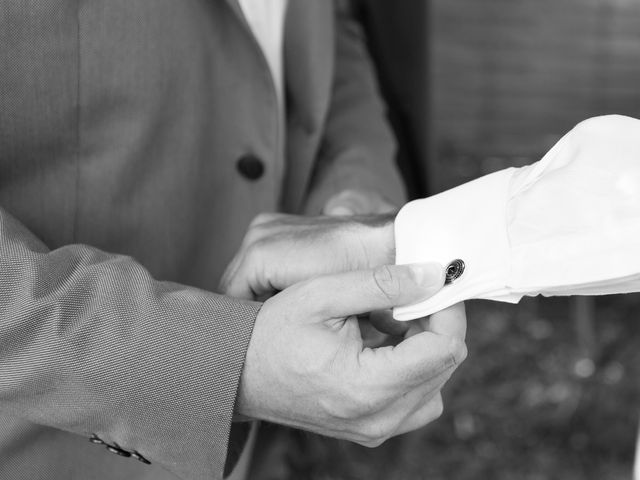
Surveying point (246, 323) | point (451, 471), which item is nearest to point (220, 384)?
point (246, 323)

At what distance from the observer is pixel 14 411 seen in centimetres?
94

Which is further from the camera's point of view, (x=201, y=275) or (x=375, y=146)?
(x=375, y=146)

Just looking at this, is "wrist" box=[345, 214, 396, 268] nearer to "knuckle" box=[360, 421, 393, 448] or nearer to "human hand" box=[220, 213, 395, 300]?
"human hand" box=[220, 213, 395, 300]

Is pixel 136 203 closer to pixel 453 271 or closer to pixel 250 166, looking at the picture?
pixel 250 166

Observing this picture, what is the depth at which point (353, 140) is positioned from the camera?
4.86 feet

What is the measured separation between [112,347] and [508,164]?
10.6 feet

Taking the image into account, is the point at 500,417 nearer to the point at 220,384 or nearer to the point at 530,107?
the point at 530,107

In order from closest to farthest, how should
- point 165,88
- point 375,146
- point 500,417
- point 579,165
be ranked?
point 579,165 < point 165,88 < point 375,146 < point 500,417

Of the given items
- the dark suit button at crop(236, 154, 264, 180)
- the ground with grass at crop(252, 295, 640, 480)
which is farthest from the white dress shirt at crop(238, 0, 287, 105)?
the ground with grass at crop(252, 295, 640, 480)

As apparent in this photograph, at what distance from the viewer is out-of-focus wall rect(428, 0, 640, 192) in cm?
374

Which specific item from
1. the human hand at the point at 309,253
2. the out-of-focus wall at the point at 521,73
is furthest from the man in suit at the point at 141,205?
the out-of-focus wall at the point at 521,73

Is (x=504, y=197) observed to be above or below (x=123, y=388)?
above

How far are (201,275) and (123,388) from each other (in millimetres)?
402

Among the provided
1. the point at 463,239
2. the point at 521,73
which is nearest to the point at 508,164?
the point at 521,73
